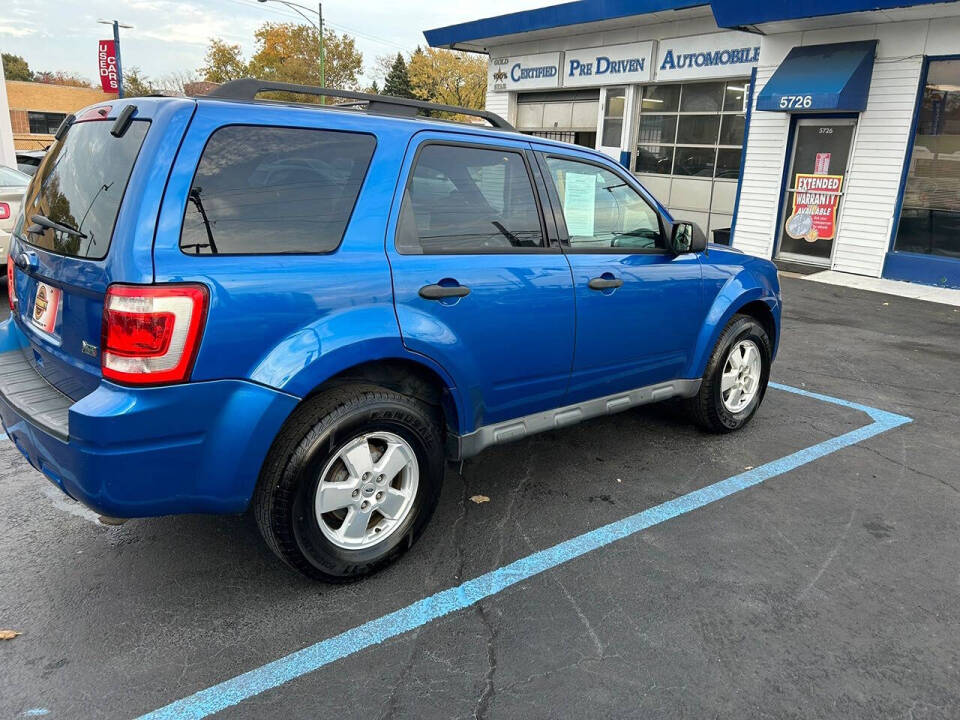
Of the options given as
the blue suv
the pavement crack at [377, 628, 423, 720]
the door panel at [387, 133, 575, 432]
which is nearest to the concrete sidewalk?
the blue suv

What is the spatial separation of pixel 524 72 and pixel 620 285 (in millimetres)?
17234

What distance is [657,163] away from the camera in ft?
54.7

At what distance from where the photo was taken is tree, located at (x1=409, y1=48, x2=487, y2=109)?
48.0 m

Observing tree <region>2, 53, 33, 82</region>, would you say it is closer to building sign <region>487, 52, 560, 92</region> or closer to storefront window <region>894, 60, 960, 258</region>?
building sign <region>487, 52, 560, 92</region>

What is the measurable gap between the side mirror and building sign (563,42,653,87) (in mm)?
13531

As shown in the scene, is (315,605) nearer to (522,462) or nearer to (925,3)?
(522,462)

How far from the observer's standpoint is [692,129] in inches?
619

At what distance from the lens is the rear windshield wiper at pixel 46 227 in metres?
2.70

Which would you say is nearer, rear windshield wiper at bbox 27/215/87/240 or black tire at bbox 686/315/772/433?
rear windshield wiper at bbox 27/215/87/240

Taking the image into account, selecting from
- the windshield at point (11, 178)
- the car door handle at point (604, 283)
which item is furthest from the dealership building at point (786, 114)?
the windshield at point (11, 178)

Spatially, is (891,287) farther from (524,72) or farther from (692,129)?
(524,72)

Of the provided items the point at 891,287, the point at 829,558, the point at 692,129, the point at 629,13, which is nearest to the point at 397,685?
the point at 829,558

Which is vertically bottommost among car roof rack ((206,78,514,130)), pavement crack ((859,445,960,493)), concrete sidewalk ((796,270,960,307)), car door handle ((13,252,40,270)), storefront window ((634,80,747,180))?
pavement crack ((859,445,960,493))

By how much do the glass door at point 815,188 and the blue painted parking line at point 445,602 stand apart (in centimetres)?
968
